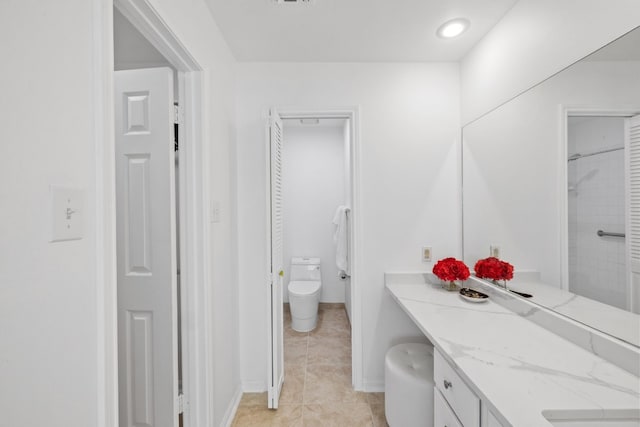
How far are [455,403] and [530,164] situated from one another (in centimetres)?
120

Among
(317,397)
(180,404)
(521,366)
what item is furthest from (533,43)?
(180,404)

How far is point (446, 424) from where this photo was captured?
119 cm

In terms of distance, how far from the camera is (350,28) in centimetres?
168

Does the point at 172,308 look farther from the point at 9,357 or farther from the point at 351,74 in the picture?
the point at 351,74

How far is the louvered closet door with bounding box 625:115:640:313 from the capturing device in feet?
3.08

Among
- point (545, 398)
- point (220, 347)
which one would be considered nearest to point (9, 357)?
point (220, 347)

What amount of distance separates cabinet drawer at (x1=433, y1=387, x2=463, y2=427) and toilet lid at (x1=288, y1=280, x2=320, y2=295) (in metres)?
1.79

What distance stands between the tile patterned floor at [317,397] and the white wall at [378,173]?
17cm

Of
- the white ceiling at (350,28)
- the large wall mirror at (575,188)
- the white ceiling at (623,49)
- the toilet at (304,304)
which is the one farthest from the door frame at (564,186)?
the toilet at (304,304)

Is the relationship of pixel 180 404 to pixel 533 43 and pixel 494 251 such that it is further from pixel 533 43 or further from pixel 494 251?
pixel 533 43

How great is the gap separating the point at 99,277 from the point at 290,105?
167cm

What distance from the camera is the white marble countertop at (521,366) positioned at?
80 centimetres

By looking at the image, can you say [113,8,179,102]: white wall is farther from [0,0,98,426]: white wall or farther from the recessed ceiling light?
the recessed ceiling light

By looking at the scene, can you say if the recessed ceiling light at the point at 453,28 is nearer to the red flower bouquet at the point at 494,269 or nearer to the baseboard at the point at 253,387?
the red flower bouquet at the point at 494,269
